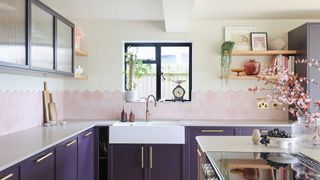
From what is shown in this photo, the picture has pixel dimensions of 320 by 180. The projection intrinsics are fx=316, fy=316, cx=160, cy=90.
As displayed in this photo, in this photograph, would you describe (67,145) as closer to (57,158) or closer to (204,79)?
(57,158)

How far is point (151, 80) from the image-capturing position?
4547mm

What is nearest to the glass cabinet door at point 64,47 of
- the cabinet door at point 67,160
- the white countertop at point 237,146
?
the cabinet door at point 67,160

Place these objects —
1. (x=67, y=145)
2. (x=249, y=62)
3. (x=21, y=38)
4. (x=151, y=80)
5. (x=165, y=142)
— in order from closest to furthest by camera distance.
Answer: (x=21, y=38)
(x=67, y=145)
(x=165, y=142)
(x=249, y=62)
(x=151, y=80)

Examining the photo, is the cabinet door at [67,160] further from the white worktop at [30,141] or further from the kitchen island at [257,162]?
the kitchen island at [257,162]

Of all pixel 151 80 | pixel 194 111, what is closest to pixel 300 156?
pixel 194 111

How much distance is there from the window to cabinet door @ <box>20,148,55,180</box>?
7.31 ft

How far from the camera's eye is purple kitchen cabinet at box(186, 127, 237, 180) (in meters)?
3.75

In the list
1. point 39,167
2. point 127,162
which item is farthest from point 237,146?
point 127,162

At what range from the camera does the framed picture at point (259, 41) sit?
4.19m

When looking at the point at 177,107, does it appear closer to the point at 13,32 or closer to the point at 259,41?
the point at 259,41

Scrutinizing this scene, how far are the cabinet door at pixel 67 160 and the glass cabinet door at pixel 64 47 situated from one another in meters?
0.84

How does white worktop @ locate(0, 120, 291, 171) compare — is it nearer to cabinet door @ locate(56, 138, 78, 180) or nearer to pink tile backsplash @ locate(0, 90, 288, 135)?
cabinet door @ locate(56, 138, 78, 180)

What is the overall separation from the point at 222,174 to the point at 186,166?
2.26 m

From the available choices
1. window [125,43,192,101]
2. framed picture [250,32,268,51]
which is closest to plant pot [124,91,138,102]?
window [125,43,192,101]
